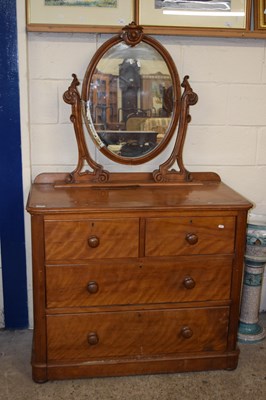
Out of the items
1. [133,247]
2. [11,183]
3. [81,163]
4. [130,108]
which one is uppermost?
[130,108]

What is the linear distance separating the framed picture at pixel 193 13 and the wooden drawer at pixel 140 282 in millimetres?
1126

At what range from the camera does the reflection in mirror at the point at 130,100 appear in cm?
227

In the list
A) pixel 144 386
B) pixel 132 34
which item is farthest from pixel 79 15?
pixel 144 386

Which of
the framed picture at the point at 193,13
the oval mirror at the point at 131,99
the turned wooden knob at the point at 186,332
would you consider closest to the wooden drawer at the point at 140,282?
the turned wooden knob at the point at 186,332

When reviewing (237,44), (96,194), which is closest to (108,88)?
(96,194)

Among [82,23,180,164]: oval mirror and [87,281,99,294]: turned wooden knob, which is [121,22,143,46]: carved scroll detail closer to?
[82,23,180,164]: oval mirror

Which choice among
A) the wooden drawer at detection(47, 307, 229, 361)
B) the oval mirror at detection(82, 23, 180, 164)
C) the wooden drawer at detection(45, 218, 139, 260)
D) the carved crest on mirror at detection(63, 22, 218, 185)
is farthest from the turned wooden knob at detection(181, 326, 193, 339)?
the oval mirror at detection(82, 23, 180, 164)

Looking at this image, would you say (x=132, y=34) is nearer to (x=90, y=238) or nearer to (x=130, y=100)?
(x=130, y=100)

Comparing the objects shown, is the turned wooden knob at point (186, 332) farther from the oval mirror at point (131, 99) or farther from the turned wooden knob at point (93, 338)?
the oval mirror at point (131, 99)

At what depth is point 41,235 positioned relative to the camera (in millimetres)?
1959

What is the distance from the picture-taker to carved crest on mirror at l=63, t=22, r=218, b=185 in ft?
7.43

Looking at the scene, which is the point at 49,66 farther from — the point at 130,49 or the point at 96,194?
the point at 96,194

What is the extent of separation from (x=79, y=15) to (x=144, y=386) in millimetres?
1729

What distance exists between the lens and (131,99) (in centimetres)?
232
